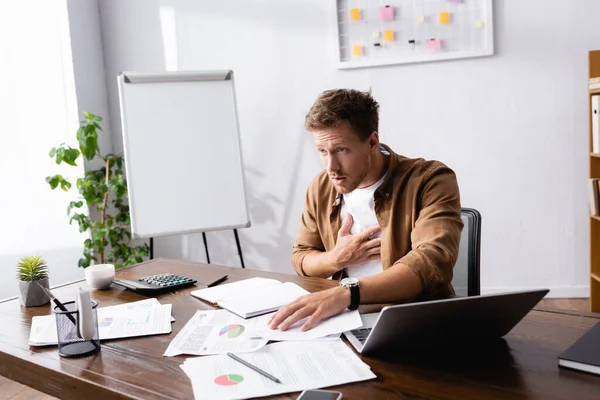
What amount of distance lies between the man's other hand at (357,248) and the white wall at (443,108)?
1889 millimetres

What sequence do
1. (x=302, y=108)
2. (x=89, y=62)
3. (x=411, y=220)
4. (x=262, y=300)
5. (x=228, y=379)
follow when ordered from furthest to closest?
(x=89, y=62) < (x=302, y=108) < (x=411, y=220) < (x=262, y=300) < (x=228, y=379)

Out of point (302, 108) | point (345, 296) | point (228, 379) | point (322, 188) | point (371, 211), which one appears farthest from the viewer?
point (302, 108)

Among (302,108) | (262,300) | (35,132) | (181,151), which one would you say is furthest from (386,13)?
(262,300)

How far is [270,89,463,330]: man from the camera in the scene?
1.41 m

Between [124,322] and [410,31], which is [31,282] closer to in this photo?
[124,322]

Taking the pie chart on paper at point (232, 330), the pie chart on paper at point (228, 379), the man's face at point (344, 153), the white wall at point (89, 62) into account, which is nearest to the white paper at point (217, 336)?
the pie chart on paper at point (232, 330)

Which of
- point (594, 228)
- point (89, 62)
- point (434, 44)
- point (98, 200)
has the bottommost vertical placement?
point (594, 228)

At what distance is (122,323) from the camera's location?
4.29 ft

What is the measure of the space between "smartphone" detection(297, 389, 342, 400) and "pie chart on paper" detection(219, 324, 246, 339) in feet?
1.08

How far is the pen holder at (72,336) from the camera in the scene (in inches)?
44.8

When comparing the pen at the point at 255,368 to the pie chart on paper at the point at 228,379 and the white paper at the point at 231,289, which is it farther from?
the white paper at the point at 231,289

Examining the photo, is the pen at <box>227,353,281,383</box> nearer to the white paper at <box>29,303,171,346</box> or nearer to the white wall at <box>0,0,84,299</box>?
the white paper at <box>29,303,171,346</box>

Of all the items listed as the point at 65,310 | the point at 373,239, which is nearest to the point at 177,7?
the point at 373,239

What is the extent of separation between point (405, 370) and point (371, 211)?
825 millimetres
